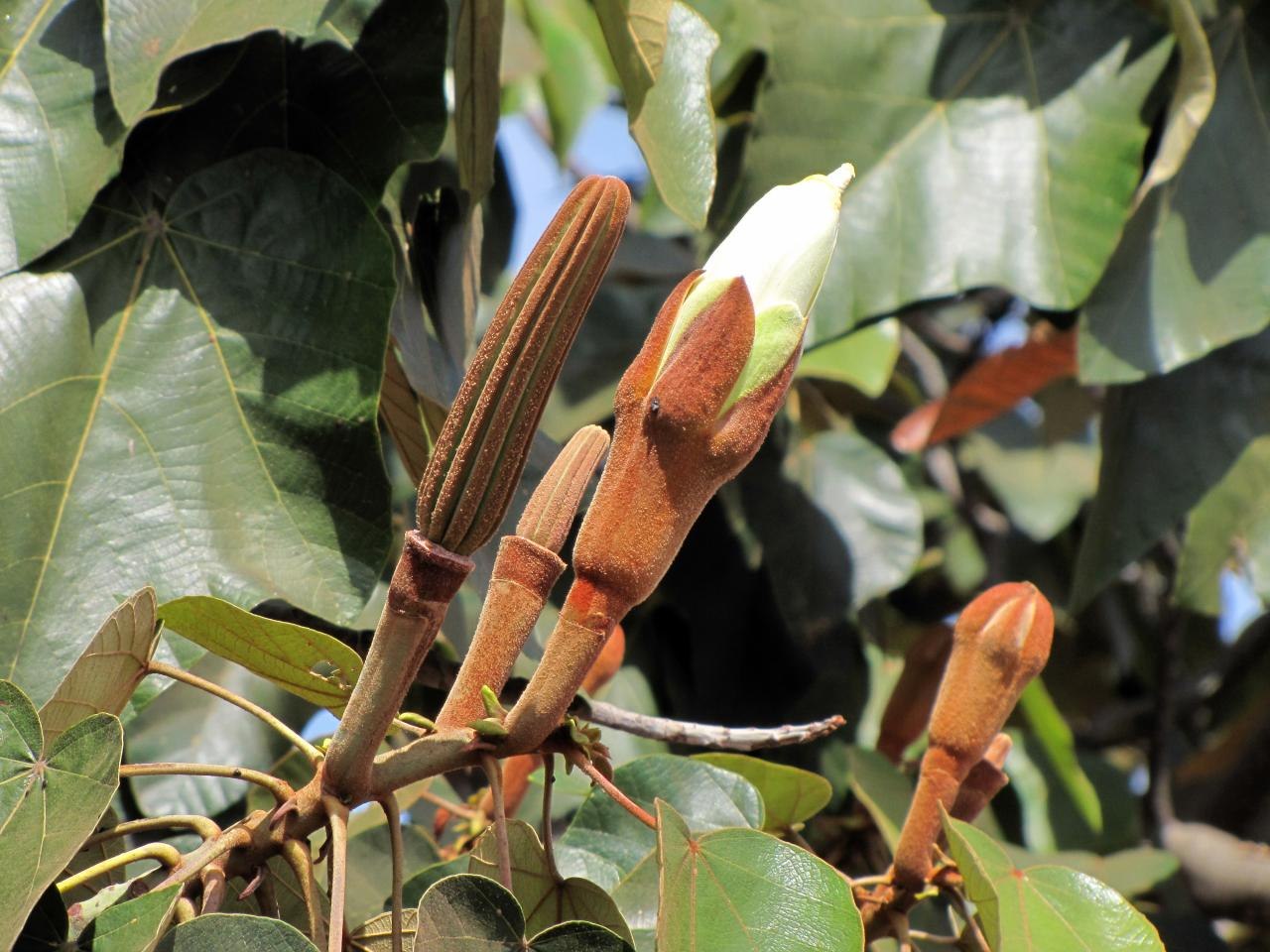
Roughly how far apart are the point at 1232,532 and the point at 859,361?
0.53 metres

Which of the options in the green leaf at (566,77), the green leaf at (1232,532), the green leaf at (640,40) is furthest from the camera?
the green leaf at (566,77)

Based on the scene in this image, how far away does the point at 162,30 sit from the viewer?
855mm

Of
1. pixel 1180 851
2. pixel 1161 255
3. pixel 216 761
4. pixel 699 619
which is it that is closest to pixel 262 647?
pixel 216 761

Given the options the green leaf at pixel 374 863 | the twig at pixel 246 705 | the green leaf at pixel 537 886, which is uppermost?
the twig at pixel 246 705

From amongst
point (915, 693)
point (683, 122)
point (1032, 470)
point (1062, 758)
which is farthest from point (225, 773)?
point (1032, 470)

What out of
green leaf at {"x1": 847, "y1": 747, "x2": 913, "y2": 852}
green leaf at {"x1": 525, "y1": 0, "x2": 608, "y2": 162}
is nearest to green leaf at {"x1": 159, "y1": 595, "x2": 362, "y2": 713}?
green leaf at {"x1": 847, "y1": 747, "x2": 913, "y2": 852}

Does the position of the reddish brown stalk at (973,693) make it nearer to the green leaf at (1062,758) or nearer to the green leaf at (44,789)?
the green leaf at (44,789)

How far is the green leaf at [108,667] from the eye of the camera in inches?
25.6

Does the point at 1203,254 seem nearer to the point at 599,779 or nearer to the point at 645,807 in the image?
the point at 645,807

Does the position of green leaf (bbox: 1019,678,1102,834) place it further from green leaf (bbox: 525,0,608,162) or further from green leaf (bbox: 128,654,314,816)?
green leaf (bbox: 525,0,608,162)

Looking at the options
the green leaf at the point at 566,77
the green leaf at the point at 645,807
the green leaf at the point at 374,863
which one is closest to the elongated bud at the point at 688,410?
the green leaf at the point at 645,807

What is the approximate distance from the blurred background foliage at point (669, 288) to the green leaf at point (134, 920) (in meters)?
0.24

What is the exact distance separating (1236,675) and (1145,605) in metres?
0.21

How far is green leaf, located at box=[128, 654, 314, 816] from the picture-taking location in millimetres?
1182
